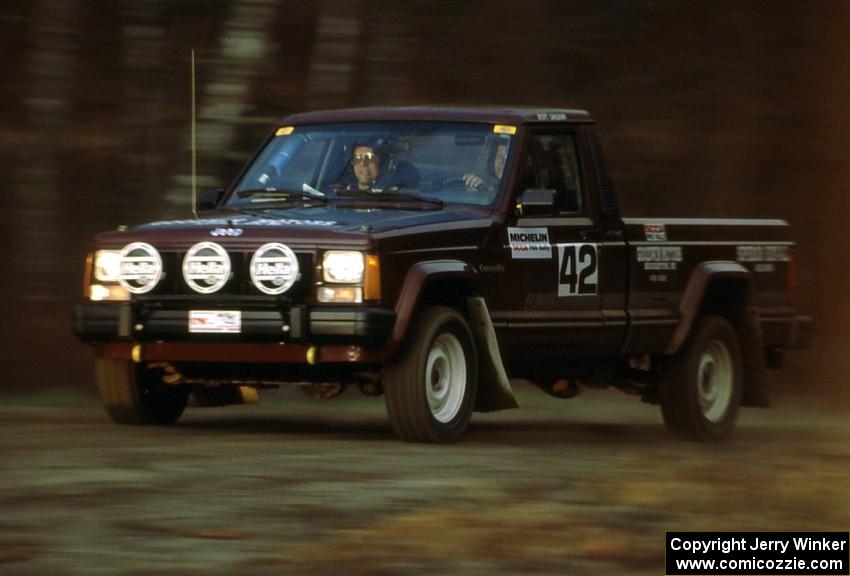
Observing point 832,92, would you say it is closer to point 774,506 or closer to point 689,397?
point 689,397

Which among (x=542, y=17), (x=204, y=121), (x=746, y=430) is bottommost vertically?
(x=746, y=430)

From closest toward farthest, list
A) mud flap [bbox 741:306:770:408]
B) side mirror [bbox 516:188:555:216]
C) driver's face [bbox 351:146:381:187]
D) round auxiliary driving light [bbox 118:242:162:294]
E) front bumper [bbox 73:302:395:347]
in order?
front bumper [bbox 73:302:395:347]
round auxiliary driving light [bbox 118:242:162:294]
side mirror [bbox 516:188:555:216]
driver's face [bbox 351:146:381:187]
mud flap [bbox 741:306:770:408]

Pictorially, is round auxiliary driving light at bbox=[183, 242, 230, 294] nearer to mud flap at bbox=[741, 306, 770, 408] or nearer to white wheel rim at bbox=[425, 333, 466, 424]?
white wheel rim at bbox=[425, 333, 466, 424]

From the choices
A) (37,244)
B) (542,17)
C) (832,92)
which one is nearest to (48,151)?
(37,244)

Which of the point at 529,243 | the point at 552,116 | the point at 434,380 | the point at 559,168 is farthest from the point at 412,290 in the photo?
the point at 552,116

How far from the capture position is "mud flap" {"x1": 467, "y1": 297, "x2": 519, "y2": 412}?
10586mm

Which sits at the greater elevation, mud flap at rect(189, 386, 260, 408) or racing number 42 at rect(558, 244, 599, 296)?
racing number 42 at rect(558, 244, 599, 296)

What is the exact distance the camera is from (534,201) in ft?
35.3

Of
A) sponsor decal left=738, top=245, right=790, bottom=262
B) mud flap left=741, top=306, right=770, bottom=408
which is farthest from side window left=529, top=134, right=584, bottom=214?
mud flap left=741, top=306, right=770, bottom=408

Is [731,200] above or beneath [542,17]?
beneath

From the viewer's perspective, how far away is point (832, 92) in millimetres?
20047

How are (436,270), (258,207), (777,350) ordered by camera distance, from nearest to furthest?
(436,270), (258,207), (777,350)

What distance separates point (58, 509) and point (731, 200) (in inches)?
518

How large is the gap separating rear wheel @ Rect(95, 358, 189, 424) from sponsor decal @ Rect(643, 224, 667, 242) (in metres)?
2.97
